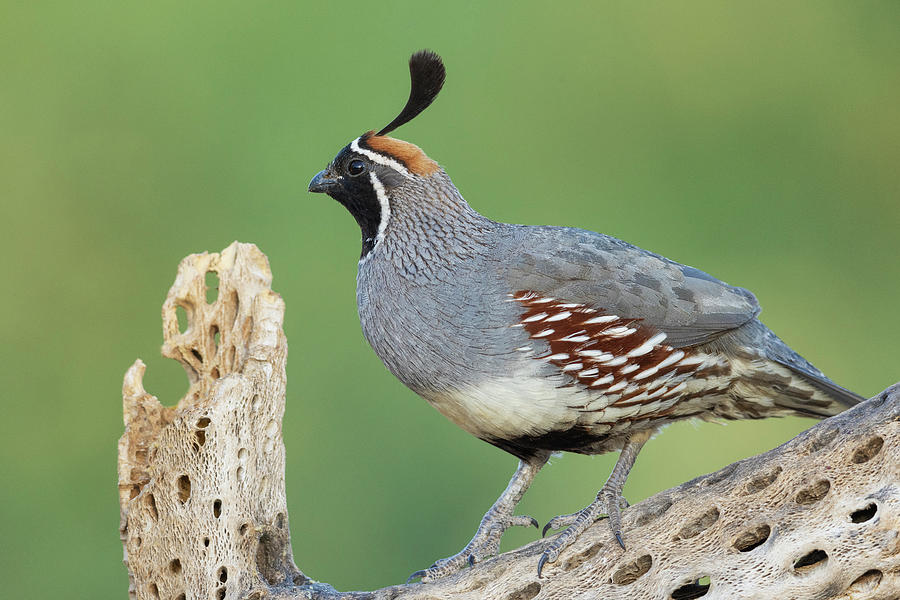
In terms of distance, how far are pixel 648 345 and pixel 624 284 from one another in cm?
19

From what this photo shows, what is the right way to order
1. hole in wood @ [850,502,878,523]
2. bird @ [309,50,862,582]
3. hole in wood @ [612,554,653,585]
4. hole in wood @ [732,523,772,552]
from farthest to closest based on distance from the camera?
bird @ [309,50,862,582], hole in wood @ [612,554,653,585], hole in wood @ [732,523,772,552], hole in wood @ [850,502,878,523]

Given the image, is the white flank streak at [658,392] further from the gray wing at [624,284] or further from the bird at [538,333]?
the gray wing at [624,284]

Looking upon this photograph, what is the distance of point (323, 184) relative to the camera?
293 cm

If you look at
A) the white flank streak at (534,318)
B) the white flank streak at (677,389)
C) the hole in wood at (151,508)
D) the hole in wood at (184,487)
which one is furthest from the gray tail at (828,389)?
the hole in wood at (151,508)

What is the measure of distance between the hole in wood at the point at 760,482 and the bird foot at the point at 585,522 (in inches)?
13.7

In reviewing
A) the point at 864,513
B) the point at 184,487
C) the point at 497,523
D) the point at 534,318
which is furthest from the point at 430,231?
the point at 864,513

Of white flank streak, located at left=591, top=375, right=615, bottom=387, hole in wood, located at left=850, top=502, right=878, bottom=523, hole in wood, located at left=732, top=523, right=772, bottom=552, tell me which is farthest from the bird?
hole in wood, located at left=850, top=502, right=878, bottom=523

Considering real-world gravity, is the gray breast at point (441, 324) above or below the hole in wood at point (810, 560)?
above

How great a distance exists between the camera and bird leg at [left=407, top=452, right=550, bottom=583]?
2787 mm

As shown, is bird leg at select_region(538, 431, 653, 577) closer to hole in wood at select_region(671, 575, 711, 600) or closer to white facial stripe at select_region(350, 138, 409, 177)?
hole in wood at select_region(671, 575, 711, 600)

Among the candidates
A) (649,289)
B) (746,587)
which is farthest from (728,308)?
(746,587)

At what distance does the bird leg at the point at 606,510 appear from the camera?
249 cm

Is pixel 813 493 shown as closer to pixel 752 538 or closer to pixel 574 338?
pixel 752 538

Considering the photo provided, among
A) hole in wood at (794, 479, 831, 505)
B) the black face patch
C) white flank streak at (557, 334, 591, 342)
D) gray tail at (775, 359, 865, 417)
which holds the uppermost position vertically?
the black face patch
